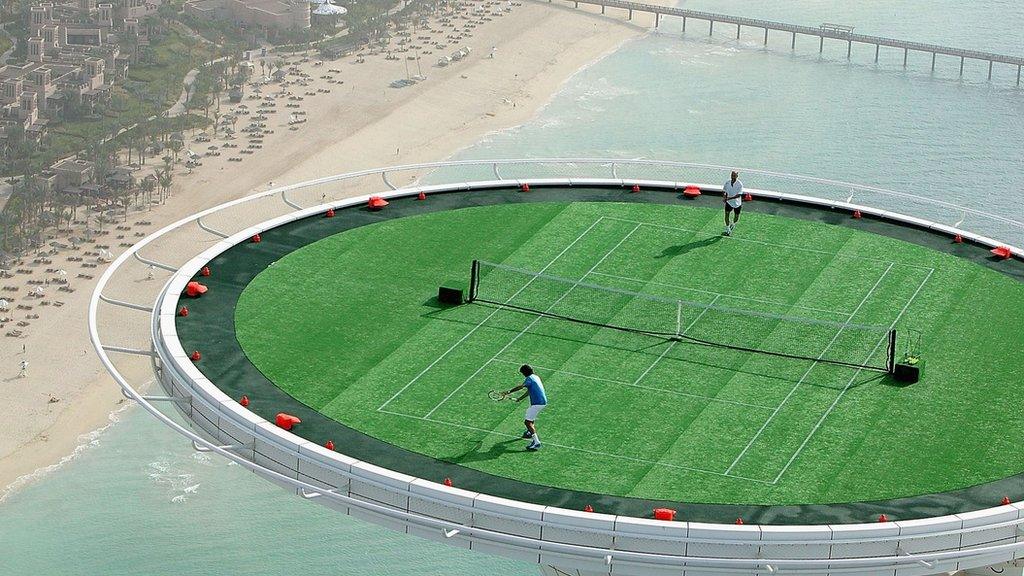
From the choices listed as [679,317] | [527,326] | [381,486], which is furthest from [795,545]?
[527,326]

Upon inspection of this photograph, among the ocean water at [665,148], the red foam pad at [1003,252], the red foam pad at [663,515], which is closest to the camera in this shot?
the red foam pad at [663,515]

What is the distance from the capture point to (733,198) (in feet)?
157

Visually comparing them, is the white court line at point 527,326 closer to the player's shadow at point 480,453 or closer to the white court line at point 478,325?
the white court line at point 478,325

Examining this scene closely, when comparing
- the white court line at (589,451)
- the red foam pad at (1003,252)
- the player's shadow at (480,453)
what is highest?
the red foam pad at (1003,252)

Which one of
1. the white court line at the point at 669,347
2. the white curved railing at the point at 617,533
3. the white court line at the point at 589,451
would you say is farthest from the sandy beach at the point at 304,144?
the white curved railing at the point at 617,533

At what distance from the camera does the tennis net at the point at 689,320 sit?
41656 mm

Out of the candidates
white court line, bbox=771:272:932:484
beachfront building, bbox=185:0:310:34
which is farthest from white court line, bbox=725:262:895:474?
beachfront building, bbox=185:0:310:34

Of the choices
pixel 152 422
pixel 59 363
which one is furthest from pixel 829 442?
pixel 59 363

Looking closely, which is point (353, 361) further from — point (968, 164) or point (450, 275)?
point (968, 164)

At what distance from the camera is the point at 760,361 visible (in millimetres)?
41125

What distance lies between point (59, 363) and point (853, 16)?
7475cm

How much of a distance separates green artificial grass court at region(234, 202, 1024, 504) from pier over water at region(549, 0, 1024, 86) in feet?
219

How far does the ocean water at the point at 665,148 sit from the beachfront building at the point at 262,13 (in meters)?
20.1

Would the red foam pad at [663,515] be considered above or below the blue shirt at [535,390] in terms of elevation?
below
